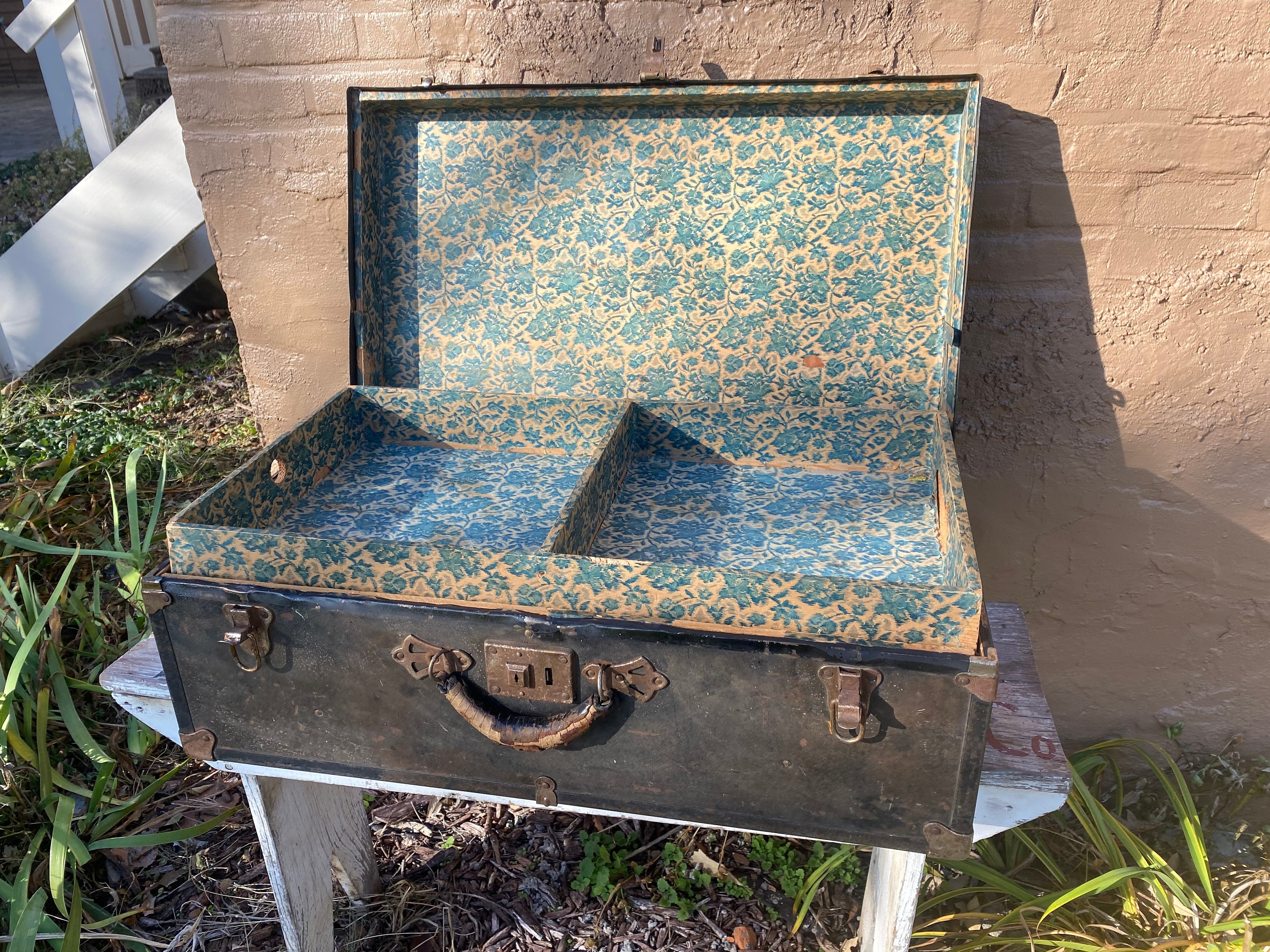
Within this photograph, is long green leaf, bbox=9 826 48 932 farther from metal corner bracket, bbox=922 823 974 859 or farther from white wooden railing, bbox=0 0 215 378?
white wooden railing, bbox=0 0 215 378

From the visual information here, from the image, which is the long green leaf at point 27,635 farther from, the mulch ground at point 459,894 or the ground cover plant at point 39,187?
the ground cover plant at point 39,187

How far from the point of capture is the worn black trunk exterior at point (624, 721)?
1.15 m

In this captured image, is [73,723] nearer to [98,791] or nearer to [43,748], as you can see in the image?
[43,748]

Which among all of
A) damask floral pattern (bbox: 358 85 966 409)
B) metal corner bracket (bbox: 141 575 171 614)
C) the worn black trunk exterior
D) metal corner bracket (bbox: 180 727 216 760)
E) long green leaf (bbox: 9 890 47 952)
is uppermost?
damask floral pattern (bbox: 358 85 966 409)

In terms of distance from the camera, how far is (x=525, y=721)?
1.24 metres

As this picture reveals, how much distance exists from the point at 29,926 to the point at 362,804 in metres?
0.64

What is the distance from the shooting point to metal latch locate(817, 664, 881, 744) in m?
1.11

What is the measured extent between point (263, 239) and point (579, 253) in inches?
37.5

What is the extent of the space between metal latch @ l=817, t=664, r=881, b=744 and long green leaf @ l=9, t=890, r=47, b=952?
1635 mm

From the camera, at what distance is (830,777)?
3.94 feet

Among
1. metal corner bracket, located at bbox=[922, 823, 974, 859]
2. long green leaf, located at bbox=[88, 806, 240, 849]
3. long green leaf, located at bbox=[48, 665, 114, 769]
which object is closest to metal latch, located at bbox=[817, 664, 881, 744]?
metal corner bracket, located at bbox=[922, 823, 974, 859]

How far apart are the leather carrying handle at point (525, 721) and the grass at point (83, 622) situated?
1.08 metres

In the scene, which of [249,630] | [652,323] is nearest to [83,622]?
[249,630]

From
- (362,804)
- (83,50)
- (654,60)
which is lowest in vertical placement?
(362,804)
